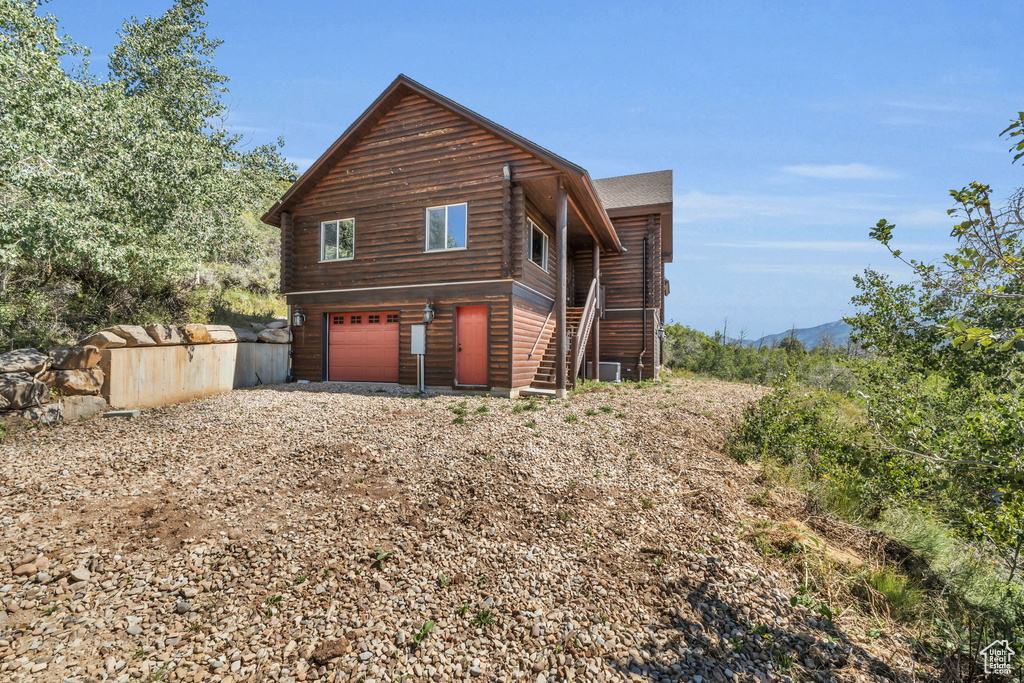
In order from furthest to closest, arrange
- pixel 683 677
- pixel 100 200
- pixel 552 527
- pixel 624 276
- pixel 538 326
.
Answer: pixel 624 276 < pixel 538 326 < pixel 100 200 < pixel 552 527 < pixel 683 677

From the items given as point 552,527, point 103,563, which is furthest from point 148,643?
point 552,527

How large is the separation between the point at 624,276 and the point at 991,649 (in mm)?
14082

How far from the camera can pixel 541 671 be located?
300 cm

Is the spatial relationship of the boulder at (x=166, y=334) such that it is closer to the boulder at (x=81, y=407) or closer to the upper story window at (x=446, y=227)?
the boulder at (x=81, y=407)

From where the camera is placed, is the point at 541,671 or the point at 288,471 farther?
the point at 288,471

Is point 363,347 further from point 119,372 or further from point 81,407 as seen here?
point 81,407

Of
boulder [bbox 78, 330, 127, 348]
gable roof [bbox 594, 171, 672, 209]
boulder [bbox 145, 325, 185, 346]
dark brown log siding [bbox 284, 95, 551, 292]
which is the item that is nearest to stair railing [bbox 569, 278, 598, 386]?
dark brown log siding [bbox 284, 95, 551, 292]

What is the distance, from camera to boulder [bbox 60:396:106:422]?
749 cm

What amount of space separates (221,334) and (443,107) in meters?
7.67

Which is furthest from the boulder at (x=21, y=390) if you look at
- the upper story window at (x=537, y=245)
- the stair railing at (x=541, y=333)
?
the upper story window at (x=537, y=245)

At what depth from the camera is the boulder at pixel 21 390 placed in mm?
7141

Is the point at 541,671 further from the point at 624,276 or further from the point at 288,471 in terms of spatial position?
the point at 624,276

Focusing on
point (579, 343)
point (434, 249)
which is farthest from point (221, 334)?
point (579, 343)

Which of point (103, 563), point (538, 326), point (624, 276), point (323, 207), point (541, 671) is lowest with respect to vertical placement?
point (541, 671)
